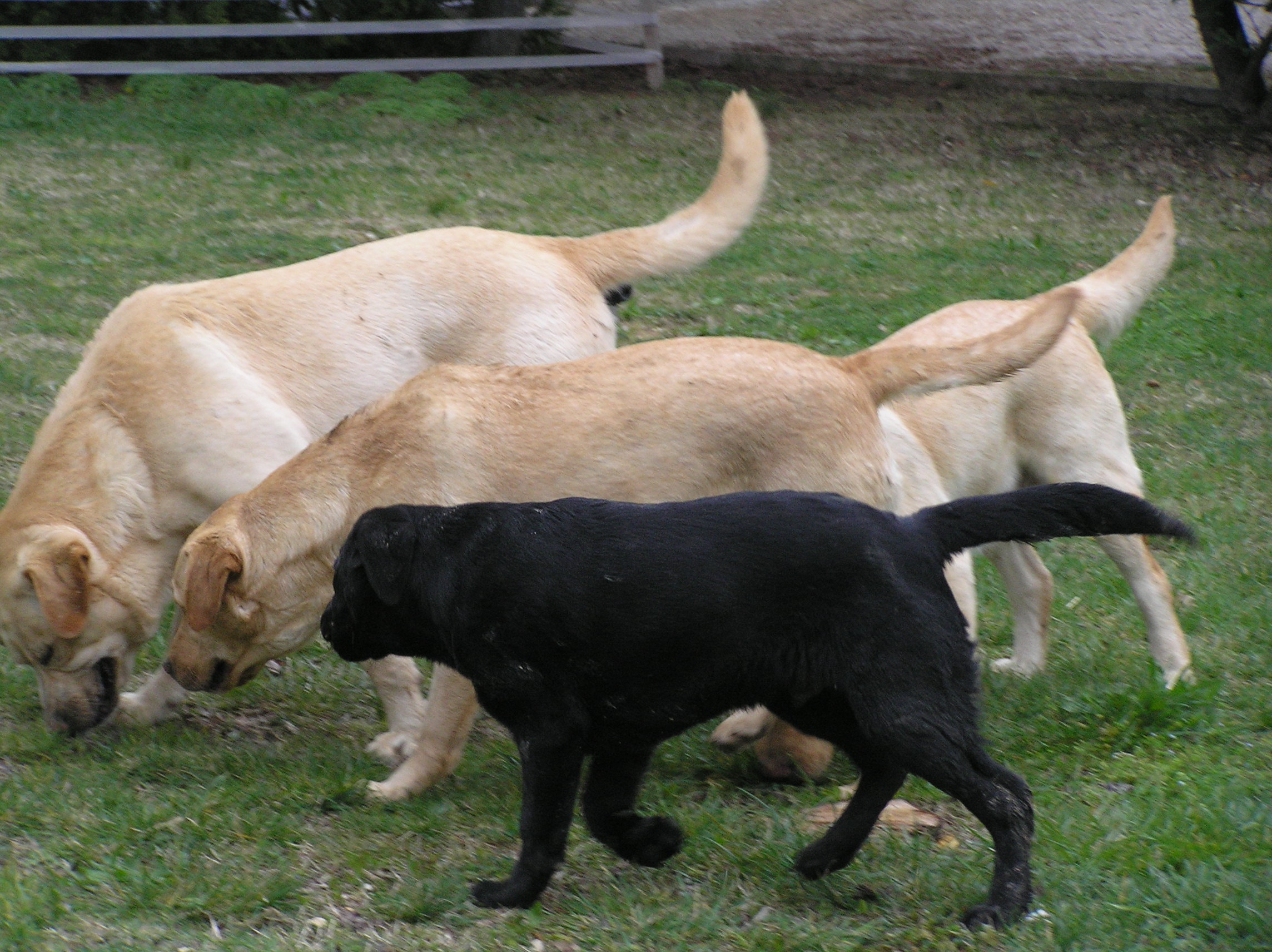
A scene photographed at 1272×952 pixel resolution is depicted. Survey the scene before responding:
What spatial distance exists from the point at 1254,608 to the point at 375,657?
3646 mm

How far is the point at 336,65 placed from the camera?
50.0 ft

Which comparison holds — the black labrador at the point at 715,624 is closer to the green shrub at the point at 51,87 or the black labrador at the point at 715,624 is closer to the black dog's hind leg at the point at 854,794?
the black dog's hind leg at the point at 854,794

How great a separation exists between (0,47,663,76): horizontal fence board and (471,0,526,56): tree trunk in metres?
0.09

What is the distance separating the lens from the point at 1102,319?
5.59m

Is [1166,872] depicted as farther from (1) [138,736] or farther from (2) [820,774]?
(1) [138,736]

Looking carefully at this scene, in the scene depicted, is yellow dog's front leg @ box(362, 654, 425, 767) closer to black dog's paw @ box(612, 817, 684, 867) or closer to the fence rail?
black dog's paw @ box(612, 817, 684, 867)

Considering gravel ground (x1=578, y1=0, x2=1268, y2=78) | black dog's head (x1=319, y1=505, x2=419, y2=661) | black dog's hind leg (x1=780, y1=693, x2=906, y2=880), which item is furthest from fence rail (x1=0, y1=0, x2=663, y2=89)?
black dog's hind leg (x1=780, y1=693, x2=906, y2=880)

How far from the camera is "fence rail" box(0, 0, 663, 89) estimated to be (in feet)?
47.3

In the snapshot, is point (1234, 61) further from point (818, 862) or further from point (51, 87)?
point (818, 862)

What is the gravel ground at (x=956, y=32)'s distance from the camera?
58.4ft

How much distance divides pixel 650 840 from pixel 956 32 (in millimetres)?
17900

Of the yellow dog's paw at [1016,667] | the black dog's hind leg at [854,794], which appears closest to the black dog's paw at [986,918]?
the black dog's hind leg at [854,794]

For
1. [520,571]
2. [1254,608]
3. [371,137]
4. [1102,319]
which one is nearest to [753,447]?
[520,571]

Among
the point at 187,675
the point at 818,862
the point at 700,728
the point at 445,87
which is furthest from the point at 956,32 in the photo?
the point at 818,862
